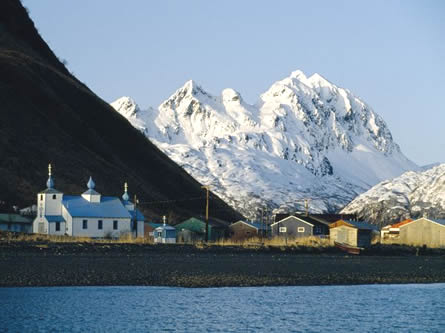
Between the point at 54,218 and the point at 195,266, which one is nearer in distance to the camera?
the point at 195,266

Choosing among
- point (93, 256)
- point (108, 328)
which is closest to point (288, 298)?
point (108, 328)

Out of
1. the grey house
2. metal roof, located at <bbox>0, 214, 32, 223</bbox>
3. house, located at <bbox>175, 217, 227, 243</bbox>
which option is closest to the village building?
the grey house

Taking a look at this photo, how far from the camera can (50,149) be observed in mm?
127875

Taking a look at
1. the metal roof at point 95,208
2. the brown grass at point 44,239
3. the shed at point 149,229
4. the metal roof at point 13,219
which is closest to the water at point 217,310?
the brown grass at point 44,239

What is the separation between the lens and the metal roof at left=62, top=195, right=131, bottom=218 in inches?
3947

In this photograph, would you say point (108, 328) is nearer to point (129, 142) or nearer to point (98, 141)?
point (98, 141)

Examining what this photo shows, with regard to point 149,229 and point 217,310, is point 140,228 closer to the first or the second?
point 149,229

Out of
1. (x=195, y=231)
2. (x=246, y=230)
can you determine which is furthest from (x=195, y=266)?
(x=246, y=230)

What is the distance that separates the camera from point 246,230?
4830 inches

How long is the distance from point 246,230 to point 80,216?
2921cm

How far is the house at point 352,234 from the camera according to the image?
107794 millimetres

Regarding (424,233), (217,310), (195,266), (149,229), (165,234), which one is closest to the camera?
(217,310)

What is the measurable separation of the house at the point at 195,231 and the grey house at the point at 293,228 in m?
7.07

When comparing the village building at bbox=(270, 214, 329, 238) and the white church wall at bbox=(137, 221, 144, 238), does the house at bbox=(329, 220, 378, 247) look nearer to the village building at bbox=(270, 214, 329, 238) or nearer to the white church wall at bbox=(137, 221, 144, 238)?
the village building at bbox=(270, 214, 329, 238)
